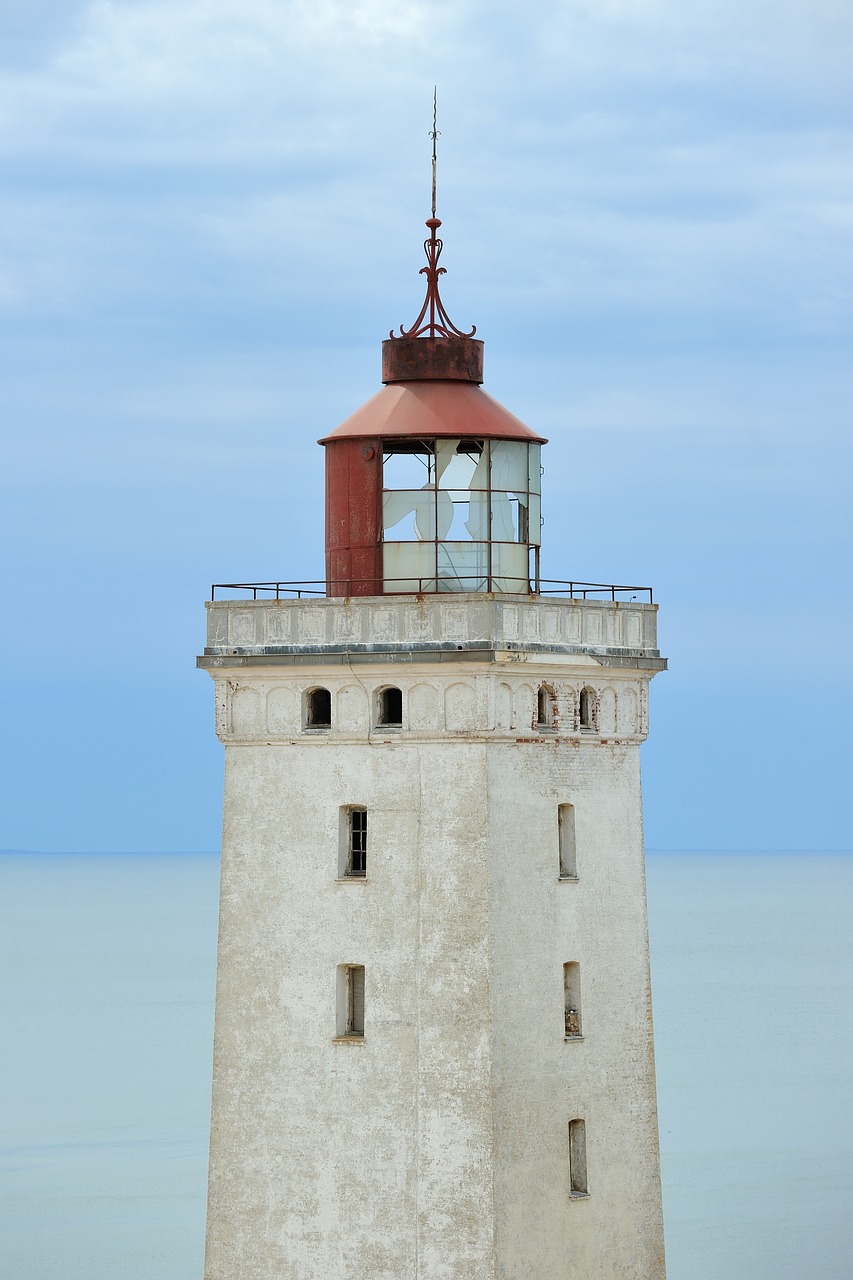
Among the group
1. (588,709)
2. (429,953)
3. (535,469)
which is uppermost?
(535,469)

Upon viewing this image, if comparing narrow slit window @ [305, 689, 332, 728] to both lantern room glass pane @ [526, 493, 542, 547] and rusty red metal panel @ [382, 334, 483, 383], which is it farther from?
rusty red metal panel @ [382, 334, 483, 383]

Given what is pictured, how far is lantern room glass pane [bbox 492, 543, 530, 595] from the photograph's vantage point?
28.4 meters

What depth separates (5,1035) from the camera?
3199 inches

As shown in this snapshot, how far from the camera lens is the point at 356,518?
28.5m

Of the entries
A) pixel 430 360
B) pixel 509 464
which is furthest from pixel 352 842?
pixel 430 360

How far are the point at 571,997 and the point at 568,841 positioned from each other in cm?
166

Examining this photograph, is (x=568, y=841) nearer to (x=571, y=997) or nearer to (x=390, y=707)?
(x=571, y=997)

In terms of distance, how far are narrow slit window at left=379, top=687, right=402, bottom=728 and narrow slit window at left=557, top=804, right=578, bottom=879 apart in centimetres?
209

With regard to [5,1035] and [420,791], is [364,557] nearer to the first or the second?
[420,791]

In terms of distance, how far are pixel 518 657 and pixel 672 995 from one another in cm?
6637

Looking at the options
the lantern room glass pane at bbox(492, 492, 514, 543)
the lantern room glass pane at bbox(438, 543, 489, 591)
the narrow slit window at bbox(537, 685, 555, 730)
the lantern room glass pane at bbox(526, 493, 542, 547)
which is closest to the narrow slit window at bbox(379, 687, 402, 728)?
the lantern room glass pane at bbox(438, 543, 489, 591)

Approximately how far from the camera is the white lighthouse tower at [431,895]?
27.2m

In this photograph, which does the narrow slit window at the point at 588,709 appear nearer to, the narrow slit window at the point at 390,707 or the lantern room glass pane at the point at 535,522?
the lantern room glass pane at the point at 535,522

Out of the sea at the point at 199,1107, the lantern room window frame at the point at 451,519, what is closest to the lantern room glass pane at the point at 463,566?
the lantern room window frame at the point at 451,519
